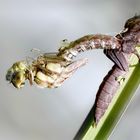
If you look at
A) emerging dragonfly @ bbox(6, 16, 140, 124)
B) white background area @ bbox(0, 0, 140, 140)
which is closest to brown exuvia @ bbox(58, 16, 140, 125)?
emerging dragonfly @ bbox(6, 16, 140, 124)

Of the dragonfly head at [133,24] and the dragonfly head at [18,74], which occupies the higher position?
the dragonfly head at [133,24]

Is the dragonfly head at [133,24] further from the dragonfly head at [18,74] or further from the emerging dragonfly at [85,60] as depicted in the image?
the dragonfly head at [18,74]

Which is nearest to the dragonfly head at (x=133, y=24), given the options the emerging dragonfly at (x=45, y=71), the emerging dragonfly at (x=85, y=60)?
the emerging dragonfly at (x=85, y=60)

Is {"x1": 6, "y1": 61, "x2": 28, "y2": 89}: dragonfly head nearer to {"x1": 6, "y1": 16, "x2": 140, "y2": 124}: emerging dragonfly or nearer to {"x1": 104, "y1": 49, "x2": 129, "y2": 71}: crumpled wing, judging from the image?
{"x1": 6, "y1": 16, "x2": 140, "y2": 124}: emerging dragonfly

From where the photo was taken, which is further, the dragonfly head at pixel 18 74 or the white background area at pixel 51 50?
the white background area at pixel 51 50

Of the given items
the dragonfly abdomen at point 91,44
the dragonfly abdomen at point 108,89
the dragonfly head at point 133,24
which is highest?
the dragonfly head at point 133,24

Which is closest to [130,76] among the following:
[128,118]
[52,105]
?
[128,118]

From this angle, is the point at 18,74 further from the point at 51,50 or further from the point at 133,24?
the point at 51,50
